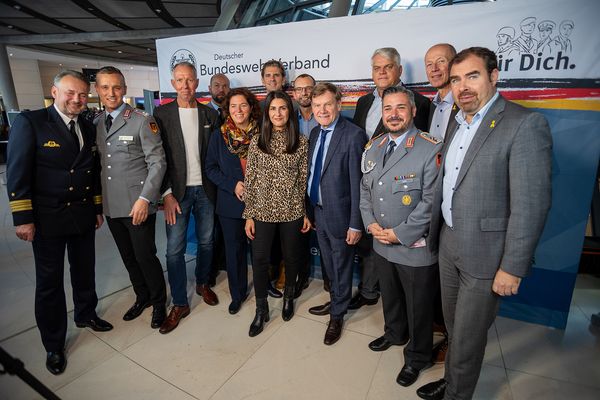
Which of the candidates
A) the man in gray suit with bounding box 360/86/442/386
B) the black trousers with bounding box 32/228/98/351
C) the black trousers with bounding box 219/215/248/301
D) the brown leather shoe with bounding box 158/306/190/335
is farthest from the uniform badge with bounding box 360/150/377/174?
the black trousers with bounding box 32/228/98/351

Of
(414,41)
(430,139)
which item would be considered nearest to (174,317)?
(430,139)

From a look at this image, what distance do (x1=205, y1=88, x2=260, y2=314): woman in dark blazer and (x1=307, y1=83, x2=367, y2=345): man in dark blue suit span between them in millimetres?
541

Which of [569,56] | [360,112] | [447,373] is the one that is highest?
[569,56]

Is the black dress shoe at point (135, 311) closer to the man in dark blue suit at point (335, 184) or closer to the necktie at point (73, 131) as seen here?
the necktie at point (73, 131)

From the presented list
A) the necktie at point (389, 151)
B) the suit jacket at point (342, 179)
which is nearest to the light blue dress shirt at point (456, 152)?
the necktie at point (389, 151)

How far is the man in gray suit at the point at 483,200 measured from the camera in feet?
4.31

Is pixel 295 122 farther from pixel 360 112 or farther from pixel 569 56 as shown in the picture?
pixel 569 56

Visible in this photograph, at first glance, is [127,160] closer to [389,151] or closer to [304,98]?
[304,98]

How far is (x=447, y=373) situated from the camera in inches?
68.7

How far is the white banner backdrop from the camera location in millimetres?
2229

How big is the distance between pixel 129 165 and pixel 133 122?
1.03ft

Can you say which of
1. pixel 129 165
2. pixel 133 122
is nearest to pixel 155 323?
pixel 129 165

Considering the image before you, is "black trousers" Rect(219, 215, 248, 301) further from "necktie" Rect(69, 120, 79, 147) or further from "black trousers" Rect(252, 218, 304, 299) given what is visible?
"necktie" Rect(69, 120, 79, 147)

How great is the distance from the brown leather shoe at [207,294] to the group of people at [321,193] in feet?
0.06
